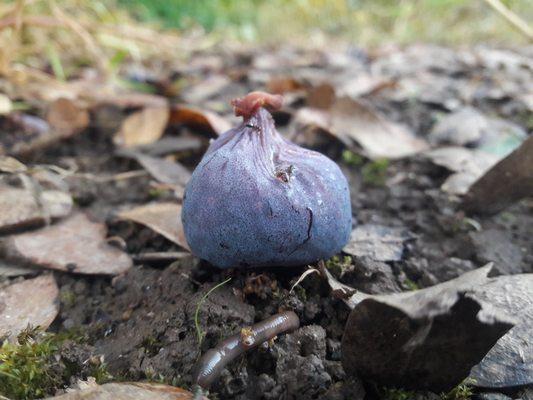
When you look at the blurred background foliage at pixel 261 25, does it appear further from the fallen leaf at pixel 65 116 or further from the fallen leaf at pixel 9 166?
the fallen leaf at pixel 9 166

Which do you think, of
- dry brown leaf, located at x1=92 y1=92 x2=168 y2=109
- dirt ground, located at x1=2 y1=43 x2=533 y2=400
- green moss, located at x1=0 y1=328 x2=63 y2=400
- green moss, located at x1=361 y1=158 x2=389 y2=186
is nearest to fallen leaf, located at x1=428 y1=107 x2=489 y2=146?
dirt ground, located at x1=2 y1=43 x2=533 y2=400

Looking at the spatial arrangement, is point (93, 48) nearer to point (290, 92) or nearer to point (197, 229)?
point (290, 92)

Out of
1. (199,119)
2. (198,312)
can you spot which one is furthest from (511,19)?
(198,312)

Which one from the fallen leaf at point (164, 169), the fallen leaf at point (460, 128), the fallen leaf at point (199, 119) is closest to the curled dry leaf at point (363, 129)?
the fallen leaf at point (460, 128)

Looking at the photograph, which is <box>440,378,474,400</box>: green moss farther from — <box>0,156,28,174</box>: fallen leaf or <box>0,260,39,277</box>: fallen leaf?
<box>0,156,28,174</box>: fallen leaf

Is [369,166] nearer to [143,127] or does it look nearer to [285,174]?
[285,174]

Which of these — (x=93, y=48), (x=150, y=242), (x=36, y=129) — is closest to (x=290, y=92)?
(x=93, y=48)
